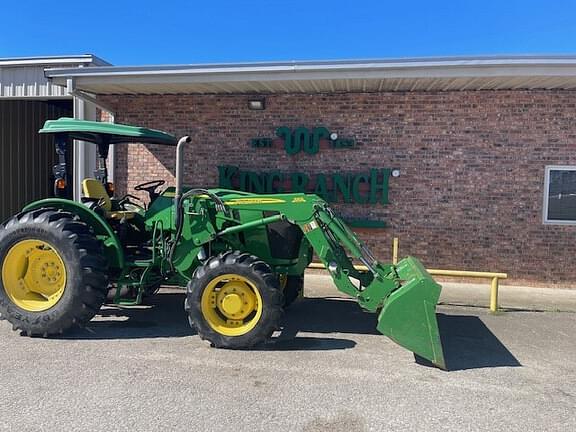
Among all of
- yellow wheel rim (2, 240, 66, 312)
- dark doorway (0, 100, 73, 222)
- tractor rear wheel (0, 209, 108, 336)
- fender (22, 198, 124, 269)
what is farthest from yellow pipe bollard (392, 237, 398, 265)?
dark doorway (0, 100, 73, 222)

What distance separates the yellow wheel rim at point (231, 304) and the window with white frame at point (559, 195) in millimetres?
5741

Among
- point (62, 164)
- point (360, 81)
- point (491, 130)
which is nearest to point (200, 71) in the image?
point (360, 81)

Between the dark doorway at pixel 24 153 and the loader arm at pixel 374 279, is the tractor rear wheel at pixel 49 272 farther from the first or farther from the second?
the dark doorway at pixel 24 153

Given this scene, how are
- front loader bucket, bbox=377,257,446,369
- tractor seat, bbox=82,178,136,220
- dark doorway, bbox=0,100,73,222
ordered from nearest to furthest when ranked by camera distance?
1. front loader bucket, bbox=377,257,446,369
2. tractor seat, bbox=82,178,136,220
3. dark doorway, bbox=0,100,73,222

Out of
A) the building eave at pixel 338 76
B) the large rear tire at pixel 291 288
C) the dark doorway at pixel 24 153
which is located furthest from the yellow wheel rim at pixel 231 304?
the dark doorway at pixel 24 153

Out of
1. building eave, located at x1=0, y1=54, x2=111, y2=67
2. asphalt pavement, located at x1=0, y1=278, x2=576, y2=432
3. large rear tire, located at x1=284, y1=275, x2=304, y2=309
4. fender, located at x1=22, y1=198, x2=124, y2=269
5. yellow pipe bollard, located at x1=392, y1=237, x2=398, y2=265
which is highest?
building eave, located at x1=0, y1=54, x2=111, y2=67

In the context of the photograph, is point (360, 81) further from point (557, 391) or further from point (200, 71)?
point (557, 391)

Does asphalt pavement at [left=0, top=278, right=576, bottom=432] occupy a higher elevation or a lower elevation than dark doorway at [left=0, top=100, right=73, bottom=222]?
lower

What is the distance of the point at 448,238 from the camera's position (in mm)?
8383

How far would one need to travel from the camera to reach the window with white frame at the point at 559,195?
8102 millimetres

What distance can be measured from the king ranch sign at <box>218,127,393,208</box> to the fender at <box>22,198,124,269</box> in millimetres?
3652

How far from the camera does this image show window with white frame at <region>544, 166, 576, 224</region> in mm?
8102

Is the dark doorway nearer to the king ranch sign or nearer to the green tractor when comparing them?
the king ranch sign

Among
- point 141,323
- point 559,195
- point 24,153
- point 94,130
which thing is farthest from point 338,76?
point 24,153
